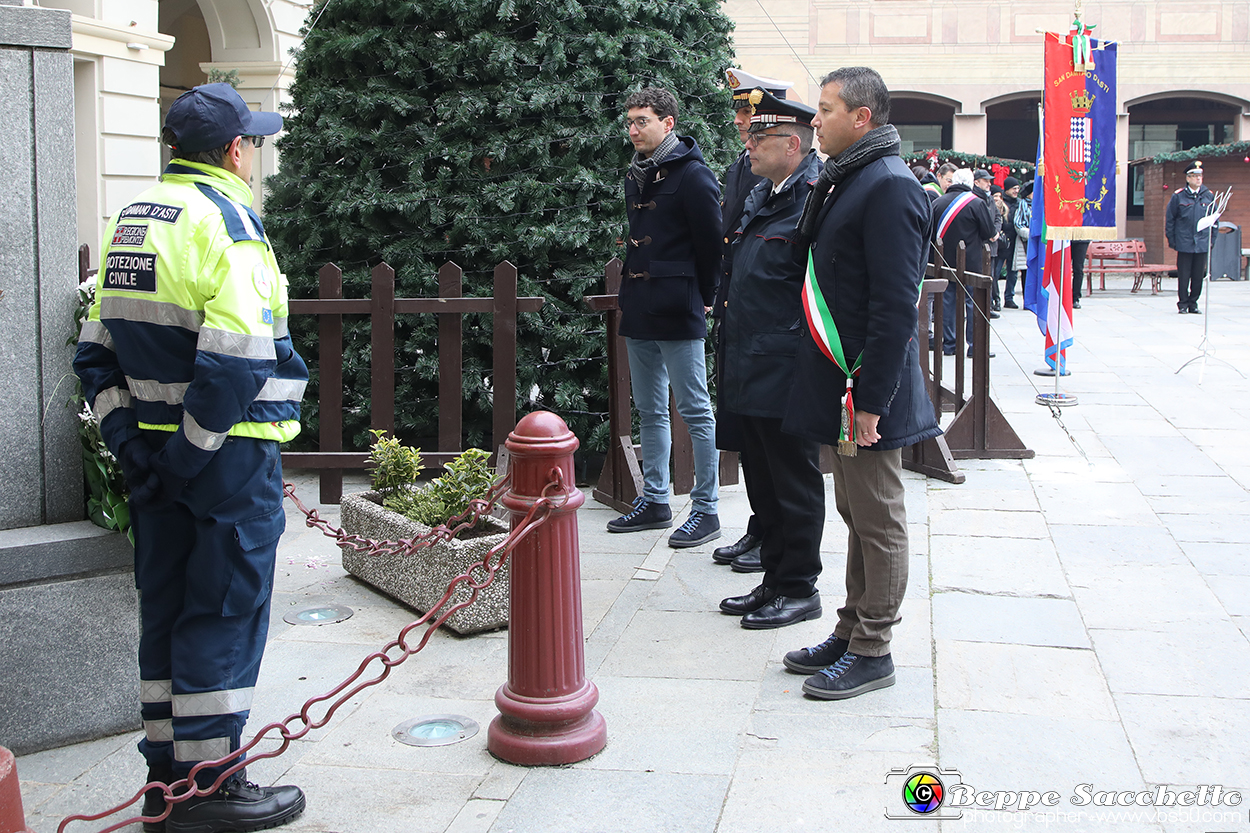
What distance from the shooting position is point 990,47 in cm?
2983

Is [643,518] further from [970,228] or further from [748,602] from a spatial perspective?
[970,228]

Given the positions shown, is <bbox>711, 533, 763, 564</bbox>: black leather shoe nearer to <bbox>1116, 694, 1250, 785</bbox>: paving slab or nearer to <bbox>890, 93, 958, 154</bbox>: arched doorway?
<bbox>1116, 694, 1250, 785</bbox>: paving slab

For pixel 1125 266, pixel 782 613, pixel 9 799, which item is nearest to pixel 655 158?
pixel 782 613

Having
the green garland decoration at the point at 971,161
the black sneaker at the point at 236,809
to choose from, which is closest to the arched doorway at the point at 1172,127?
the green garland decoration at the point at 971,161

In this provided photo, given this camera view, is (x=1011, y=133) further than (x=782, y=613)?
Yes

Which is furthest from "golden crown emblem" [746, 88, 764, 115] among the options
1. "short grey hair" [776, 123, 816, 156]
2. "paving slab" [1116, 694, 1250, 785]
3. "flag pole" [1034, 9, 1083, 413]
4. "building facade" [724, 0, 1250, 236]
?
"building facade" [724, 0, 1250, 236]

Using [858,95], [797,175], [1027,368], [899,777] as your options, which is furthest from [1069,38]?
[899,777]

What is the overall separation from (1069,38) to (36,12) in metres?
8.05

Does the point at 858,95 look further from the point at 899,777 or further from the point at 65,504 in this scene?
the point at 65,504

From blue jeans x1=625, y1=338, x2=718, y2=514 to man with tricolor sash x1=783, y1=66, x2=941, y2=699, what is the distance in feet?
5.78

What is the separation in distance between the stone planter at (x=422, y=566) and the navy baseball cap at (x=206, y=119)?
6.11ft

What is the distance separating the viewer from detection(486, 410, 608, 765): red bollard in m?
3.35

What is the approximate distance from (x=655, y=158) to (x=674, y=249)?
1.47 feet

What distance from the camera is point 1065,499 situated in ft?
22.0
